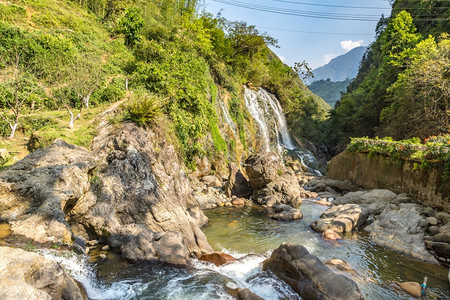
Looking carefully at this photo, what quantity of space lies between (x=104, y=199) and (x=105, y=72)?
34.9ft

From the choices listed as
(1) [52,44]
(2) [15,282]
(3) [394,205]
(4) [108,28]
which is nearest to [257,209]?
(3) [394,205]

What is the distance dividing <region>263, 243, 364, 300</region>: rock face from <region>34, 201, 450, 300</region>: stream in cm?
24

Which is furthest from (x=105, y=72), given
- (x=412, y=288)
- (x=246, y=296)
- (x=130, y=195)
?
(x=412, y=288)

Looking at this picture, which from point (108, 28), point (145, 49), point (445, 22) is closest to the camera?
point (145, 49)

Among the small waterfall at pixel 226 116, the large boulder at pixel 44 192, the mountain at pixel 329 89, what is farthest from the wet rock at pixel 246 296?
the mountain at pixel 329 89

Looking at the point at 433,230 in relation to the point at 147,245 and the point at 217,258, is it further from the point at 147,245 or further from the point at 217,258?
the point at 147,245

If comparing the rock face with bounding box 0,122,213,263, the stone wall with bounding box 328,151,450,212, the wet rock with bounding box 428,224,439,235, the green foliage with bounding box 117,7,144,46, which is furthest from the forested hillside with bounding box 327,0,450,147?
the green foliage with bounding box 117,7,144,46

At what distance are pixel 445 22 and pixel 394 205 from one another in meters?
25.5

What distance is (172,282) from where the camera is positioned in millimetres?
5090

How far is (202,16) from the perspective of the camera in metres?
26.5

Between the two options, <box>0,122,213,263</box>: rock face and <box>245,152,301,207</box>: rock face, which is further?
<box>245,152,301,207</box>: rock face

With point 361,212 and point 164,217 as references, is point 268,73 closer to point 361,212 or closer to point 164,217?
point 361,212

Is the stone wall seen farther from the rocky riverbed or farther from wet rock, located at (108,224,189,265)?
wet rock, located at (108,224,189,265)

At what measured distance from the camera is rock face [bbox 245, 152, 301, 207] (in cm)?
1354
